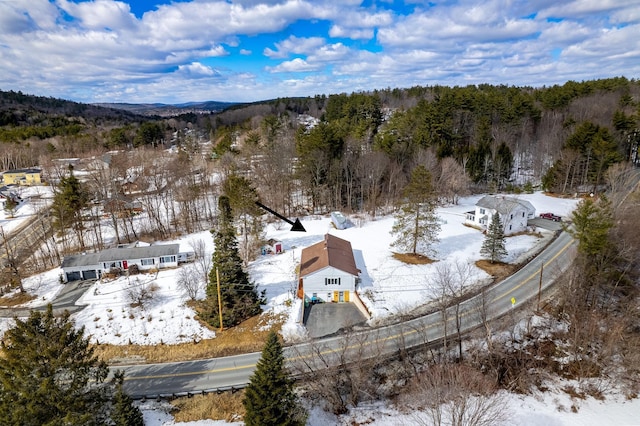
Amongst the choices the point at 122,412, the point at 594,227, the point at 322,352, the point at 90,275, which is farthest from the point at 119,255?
the point at 594,227

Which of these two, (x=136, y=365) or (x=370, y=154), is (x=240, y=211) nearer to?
(x=136, y=365)

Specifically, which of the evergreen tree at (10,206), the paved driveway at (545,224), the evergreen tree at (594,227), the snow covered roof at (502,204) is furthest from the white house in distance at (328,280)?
the evergreen tree at (10,206)

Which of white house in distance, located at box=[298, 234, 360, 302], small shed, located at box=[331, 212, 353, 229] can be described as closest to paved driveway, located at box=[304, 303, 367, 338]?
white house in distance, located at box=[298, 234, 360, 302]

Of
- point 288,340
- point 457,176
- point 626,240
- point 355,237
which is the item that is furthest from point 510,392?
point 457,176

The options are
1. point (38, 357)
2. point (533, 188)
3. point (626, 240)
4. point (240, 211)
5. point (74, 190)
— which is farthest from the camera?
point (533, 188)

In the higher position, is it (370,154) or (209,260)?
(370,154)

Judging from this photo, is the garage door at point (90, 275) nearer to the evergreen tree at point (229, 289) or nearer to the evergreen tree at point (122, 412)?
the evergreen tree at point (229, 289)

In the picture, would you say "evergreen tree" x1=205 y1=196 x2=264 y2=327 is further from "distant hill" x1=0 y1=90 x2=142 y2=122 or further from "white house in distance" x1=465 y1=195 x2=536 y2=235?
"distant hill" x1=0 y1=90 x2=142 y2=122

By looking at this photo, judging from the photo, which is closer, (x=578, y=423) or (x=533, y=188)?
(x=578, y=423)
